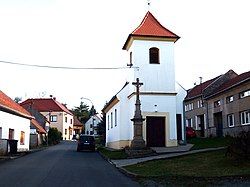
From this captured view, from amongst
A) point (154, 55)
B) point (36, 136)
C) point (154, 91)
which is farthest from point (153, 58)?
point (36, 136)

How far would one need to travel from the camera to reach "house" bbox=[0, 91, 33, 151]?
29.3 metres

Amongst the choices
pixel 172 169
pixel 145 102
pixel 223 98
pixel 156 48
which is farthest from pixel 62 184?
pixel 223 98

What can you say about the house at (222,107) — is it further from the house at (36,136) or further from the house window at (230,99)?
the house at (36,136)

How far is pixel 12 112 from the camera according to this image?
31.5 meters

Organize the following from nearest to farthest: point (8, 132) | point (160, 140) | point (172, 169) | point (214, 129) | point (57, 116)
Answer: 1. point (172, 169)
2. point (160, 140)
3. point (8, 132)
4. point (214, 129)
5. point (57, 116)

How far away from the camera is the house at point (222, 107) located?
38062mm

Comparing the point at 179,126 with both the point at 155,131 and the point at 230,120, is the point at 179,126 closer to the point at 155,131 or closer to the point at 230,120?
the point at 155,131

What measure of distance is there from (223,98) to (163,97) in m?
16.9

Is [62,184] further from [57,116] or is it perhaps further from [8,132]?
[57,116]

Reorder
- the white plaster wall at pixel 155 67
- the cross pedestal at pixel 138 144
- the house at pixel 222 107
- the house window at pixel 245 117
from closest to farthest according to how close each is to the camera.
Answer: the cross pedestal at pixel 138 144, the white plaster wall at pixel 155 67, the house window at pixel 245 117, the house at pixel 222 107

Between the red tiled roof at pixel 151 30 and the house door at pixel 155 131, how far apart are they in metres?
6.75

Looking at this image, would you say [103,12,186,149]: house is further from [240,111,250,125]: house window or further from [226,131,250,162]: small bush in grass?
[226,131,250,162]: small bush in grass

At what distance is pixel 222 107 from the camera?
44094mm

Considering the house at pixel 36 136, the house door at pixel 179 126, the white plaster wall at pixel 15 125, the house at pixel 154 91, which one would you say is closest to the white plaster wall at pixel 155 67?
the house at pixel 154 91
